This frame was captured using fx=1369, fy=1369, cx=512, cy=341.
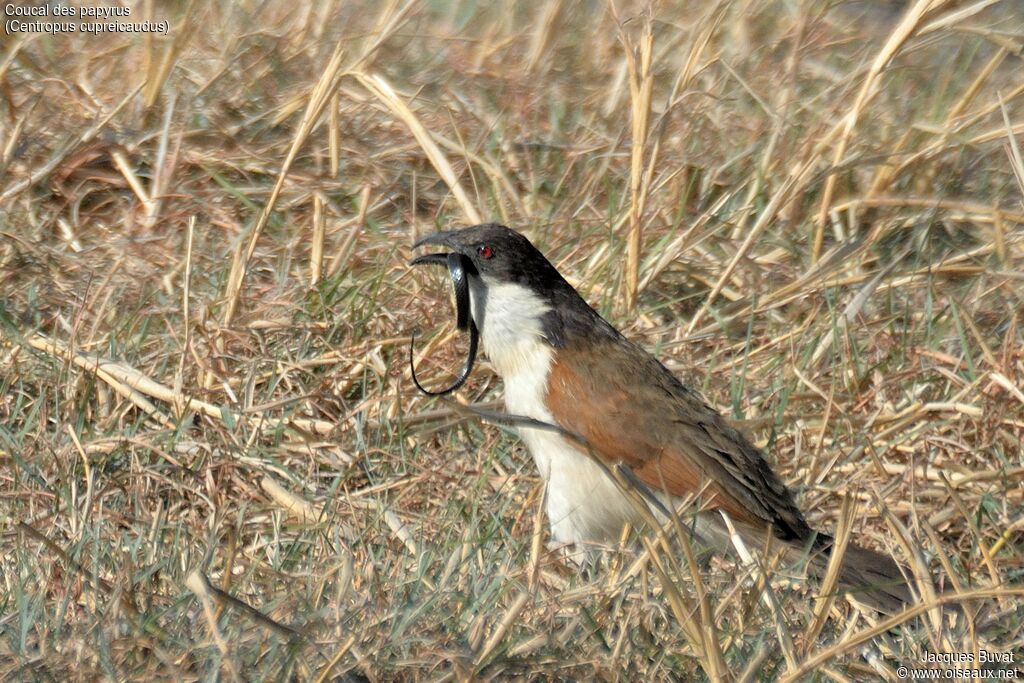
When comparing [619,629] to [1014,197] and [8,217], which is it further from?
[1014,197]

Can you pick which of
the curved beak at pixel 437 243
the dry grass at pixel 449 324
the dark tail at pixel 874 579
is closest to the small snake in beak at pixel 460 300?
the curved beak at pixel 437 243

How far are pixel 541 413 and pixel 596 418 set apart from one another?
150mm

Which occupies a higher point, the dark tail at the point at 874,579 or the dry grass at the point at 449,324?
the dry grass at the point at 449,324

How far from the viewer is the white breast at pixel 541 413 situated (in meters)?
3.40

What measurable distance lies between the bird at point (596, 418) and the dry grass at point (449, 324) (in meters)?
0.16

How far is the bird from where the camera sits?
11.1 ft

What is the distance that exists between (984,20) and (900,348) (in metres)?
3.33

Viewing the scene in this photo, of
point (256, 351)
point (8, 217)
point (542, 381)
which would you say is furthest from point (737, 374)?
point (8, 217)

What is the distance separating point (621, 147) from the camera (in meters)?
5.09

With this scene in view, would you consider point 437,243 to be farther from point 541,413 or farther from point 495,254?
point 541,413

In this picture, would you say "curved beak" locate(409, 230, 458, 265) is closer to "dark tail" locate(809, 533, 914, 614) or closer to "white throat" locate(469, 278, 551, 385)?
"white throat" locate(469, 278, 551, 385)

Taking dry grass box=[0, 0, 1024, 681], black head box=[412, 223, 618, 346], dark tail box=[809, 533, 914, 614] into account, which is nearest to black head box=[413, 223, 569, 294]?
black head box=[412, 223, 618, 346]

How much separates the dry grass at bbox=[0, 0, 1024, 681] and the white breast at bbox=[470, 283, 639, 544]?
0.13m

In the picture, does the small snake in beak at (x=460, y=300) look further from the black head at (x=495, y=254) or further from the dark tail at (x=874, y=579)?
the dark tail at (x=874, y=579)
